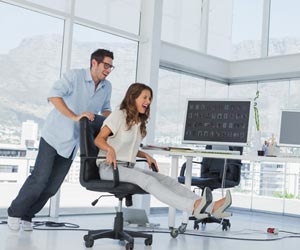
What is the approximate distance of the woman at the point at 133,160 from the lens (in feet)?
9.39

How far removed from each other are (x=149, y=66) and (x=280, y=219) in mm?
2717

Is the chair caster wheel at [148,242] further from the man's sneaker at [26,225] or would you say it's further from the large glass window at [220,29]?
the large glass window at [220,29]

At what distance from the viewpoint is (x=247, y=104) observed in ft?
12.9

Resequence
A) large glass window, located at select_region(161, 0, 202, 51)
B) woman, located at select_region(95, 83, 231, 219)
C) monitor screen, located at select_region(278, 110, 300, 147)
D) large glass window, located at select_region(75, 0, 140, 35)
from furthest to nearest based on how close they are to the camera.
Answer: large glass window, located at select_region(161, 0, 202, 51)
large glass window, located at select_region(75, 0, 140, 35)
monitor screen, located at select_region(278, 110, 300, 147)
woman, located at select_region(95, 83, 231, 219)

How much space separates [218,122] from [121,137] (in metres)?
1.19

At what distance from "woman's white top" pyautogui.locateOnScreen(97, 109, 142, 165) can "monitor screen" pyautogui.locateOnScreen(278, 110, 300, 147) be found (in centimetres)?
138

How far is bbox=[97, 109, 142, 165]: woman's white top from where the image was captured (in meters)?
3.12

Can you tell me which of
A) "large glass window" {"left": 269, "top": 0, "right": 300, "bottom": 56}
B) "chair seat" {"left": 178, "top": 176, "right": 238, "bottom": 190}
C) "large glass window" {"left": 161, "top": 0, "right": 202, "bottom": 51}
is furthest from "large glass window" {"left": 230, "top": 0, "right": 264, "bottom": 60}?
"chair seat" {"left": 178, "top": 176, "right": 238, "bottom": 190}

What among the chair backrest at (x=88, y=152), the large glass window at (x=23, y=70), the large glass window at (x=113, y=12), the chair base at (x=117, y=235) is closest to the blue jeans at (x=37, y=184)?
the chair backrest at (x=88, y=152)

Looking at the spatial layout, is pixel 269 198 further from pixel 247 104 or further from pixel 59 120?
pixel 59 120

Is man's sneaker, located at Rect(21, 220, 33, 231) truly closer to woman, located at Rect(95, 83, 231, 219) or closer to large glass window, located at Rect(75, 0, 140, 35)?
woman, located at Rect(95, 83, 231, 219)

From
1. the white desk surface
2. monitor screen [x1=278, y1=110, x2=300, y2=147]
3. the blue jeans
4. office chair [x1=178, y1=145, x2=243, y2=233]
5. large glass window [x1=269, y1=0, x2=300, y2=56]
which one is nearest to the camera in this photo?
the white desk surface

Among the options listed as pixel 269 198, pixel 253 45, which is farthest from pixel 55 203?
pixel 253 45

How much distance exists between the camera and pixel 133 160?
3197mm
